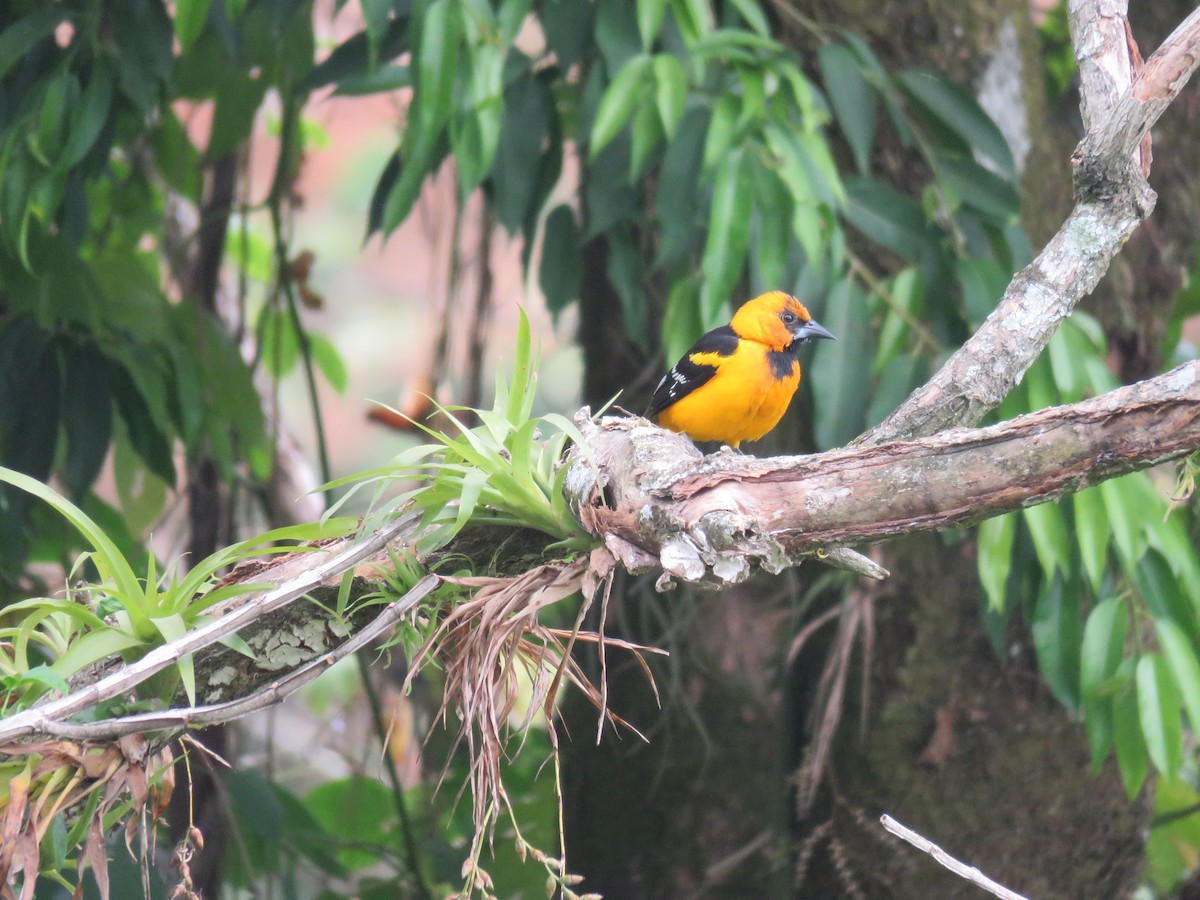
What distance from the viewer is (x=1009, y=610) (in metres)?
3.08

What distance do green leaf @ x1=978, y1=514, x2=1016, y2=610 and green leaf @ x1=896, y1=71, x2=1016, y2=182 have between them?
39.3 inches

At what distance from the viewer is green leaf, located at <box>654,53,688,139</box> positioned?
2.58 metres

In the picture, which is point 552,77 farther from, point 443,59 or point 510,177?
point 443,59

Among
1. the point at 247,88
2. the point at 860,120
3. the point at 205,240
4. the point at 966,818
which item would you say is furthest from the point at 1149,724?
the point at 205,240

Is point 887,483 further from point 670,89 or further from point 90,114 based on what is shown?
point 90,114

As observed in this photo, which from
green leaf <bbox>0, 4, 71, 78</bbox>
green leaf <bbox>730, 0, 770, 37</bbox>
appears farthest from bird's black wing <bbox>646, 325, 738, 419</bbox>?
green leaf <bbox>0, 4, 71, 78</bbox>

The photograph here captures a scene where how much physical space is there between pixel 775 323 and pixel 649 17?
156cm

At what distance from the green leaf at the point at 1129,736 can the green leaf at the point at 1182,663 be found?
0.37 feet

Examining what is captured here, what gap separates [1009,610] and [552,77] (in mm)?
1783

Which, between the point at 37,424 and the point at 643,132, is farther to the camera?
the point at 37,424

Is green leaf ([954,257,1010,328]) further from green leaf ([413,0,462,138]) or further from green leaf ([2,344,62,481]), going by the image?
green leaf ([2,344,62,481])

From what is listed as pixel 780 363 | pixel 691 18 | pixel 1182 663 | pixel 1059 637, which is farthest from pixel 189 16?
pixel 1182 663

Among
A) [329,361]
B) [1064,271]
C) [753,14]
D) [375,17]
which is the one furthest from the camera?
[329,361]

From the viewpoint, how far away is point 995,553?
8.80 ft
